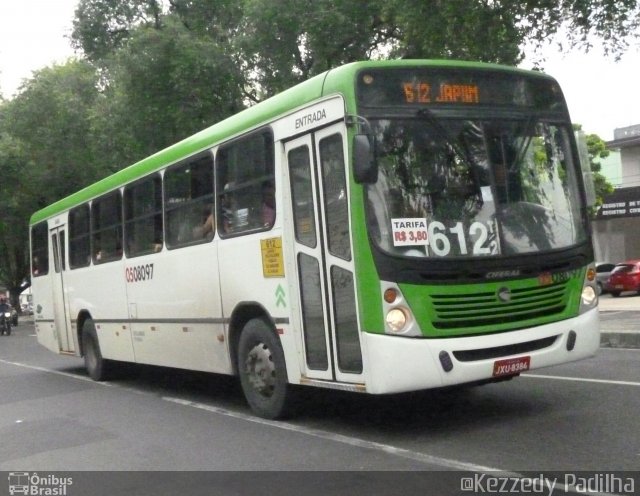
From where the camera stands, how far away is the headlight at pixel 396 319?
7281mm

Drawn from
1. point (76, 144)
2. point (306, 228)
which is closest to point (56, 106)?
point (76, 144)

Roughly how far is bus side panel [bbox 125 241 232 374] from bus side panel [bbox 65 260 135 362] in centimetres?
37

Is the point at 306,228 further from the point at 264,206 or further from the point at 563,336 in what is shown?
the point at 563,336

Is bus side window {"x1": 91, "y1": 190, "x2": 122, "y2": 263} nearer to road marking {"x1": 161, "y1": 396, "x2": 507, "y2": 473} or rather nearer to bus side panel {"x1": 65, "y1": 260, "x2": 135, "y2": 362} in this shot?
bus side panel {"x1": 65, "y1": 260, "x2": 135, "y2": 362}

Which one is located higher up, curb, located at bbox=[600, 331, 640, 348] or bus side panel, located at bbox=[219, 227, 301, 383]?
bus side panel, located at bbox=[219, 227, 301, 383]

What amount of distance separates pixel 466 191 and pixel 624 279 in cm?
2737

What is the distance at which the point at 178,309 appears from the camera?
1097cm

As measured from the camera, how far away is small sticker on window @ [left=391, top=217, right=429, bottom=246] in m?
7.38

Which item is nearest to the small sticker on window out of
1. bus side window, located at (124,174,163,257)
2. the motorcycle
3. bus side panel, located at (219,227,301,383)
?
bus side panel, located at (219,227,301,383)

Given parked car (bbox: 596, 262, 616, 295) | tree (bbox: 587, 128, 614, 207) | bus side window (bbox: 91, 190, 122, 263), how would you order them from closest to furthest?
bus side window (bbox: 91, 190, 122, 263), parked car (bbox: 596, 262, 616, 295), tree (bbox: 587, 128, 614, 207)

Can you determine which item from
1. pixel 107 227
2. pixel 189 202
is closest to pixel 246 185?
pixel 189 202

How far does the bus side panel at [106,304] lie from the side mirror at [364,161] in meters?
6.47

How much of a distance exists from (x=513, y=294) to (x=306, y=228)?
1.92 meters

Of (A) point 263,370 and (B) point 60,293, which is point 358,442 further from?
(B) point 60,293
